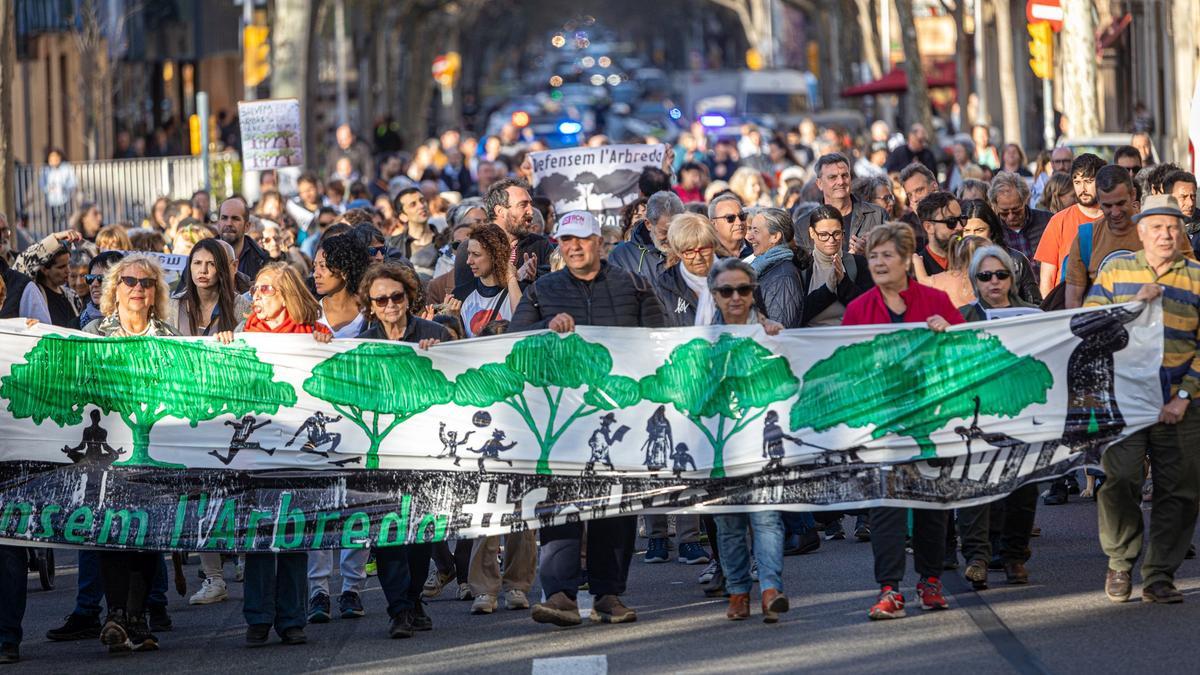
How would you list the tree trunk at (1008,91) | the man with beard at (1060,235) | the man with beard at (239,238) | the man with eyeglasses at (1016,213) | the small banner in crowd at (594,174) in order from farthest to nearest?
the tree trunk at (1008,91) → the small banner in crowd at (594,174) → the man with beard at (239,238) → the man with eyeglasses at (1016,213) → the man with beard at (1060,235)

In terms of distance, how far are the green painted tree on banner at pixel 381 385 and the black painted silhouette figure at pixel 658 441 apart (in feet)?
3.00

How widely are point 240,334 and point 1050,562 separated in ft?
13.5

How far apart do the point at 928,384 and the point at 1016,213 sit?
446 centimetres

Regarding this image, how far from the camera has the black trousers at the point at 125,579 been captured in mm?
9625

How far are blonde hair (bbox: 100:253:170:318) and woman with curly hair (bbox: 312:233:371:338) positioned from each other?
0.75m

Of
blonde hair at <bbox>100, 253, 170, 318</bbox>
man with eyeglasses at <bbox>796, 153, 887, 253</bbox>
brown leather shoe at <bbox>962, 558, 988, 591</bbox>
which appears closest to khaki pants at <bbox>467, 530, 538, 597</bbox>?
blonde hair at <bbox>100, 253, 170, 318</bbox>

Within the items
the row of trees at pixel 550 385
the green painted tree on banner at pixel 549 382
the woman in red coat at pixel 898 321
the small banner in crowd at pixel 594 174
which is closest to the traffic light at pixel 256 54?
the small banner in crowd at pixel 594 174

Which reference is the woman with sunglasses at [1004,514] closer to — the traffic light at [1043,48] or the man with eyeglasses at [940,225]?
the man with eyeglasses at [940,225]

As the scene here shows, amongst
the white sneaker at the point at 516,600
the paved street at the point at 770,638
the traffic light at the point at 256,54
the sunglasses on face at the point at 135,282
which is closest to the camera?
the paved street at the point at 770,638

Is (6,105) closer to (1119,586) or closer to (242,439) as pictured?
(242,439)

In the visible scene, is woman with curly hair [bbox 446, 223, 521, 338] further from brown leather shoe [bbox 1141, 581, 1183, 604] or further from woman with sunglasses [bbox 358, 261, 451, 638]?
brown leather shoe [bbox 1141, 581, 1183, 604]

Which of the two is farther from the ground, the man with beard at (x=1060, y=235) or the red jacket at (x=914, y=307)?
the man with beard at (x=1060, y=235)

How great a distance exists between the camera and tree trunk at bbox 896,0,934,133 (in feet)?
142

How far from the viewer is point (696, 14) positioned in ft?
436
